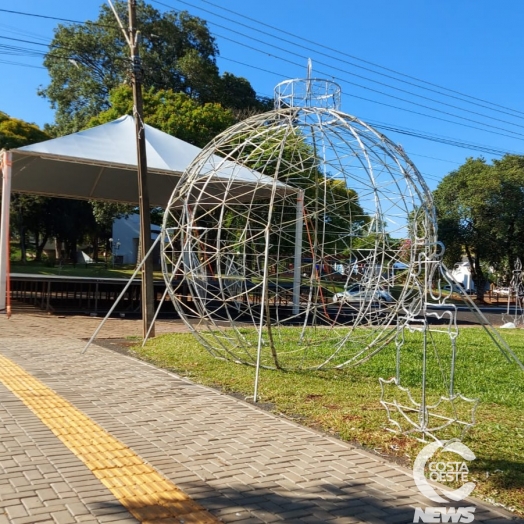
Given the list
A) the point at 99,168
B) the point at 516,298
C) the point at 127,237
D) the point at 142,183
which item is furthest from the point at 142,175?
the point at 127,237

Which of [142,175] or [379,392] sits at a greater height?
[142,175]

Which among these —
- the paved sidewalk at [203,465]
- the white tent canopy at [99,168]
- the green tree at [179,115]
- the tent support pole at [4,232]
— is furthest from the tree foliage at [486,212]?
the paved sidewalk at [203,465]

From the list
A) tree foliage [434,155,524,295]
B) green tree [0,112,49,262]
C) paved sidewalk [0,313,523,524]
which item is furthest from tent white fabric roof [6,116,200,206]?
tree foliage [434,155,524,295]

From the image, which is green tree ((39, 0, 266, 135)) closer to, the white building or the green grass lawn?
the white building

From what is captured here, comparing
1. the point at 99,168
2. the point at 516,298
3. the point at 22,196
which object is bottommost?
the point at 516,298

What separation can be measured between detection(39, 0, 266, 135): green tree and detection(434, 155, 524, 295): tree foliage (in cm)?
1268

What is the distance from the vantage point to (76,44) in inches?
1372

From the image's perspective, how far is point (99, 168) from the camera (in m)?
19.0

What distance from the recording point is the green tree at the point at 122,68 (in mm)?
34562

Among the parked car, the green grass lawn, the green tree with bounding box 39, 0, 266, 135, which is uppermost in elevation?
the green tree with bounding box 39, 0, 266, 135

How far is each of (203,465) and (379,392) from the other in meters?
3.14

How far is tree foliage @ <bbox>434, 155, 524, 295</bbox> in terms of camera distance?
3581cm

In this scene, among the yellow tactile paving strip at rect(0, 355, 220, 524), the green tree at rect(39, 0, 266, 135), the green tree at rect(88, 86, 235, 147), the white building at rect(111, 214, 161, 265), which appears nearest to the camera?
the yellow tactile paving strip at rect(0, 355, 220, 524)

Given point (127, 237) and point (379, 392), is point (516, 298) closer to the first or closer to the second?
point (379, 392)
